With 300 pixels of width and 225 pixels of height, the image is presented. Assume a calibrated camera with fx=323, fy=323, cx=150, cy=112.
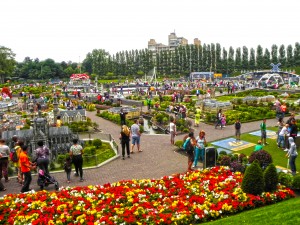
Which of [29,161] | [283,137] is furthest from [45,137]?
[283,137]

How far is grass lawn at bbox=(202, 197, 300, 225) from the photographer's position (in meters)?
7.00

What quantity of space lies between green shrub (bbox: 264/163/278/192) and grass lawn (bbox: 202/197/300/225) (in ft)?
3.27

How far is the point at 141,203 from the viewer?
8.95 meters

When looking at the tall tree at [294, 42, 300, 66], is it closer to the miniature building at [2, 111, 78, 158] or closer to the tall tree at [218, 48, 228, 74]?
the tall tree at [218, 48, 228, 74]

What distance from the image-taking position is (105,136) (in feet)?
62.0

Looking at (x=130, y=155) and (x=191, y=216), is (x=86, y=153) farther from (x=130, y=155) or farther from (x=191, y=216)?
(x=191, y=216)

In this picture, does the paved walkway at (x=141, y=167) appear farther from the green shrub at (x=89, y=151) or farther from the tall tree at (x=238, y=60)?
the tall tree at (x=238, y=60)

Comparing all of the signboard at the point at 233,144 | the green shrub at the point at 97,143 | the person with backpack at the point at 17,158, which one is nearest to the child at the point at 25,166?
the person with backpack at the point at 17,158

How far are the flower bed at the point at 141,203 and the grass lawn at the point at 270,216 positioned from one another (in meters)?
0.57

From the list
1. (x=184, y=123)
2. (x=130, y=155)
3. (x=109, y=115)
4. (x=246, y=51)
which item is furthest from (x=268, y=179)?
(x=246, y=51)

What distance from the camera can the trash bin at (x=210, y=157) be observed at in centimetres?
1265

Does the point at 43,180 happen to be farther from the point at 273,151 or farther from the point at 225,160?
the point at 273,151

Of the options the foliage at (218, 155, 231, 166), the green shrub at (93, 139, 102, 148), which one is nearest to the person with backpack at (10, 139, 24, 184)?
the green shrub at (93, 139, 102, 148)

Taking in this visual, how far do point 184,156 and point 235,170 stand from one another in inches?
144
